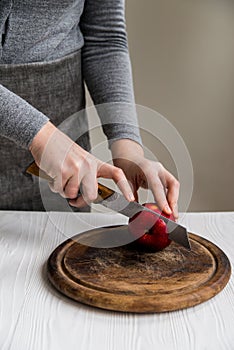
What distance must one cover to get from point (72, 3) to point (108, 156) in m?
0.38

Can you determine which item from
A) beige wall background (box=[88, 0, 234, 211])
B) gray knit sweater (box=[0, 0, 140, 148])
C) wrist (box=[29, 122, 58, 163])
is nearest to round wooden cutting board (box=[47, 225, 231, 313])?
wrist (box=[29, 122, 58, 163])

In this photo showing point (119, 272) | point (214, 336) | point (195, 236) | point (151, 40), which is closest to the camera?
point (214, 336)

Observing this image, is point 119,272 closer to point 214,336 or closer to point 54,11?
point 214,336

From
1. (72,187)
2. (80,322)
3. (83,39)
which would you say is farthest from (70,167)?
(83,39)

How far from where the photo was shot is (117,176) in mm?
1022

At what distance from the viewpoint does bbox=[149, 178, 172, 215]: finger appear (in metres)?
1.04

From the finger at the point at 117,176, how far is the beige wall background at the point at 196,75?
1129mm

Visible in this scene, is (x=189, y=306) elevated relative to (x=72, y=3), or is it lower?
lower

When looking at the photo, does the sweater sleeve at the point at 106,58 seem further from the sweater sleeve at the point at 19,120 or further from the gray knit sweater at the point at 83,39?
→ the sweater sleeve at the point at 19,120

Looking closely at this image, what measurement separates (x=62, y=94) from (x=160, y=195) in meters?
0.44

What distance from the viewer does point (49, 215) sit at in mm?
1226

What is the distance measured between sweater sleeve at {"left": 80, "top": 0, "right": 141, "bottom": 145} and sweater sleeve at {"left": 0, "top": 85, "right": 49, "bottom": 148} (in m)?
0.26

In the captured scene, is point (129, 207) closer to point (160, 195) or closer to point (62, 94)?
point (160, 195)

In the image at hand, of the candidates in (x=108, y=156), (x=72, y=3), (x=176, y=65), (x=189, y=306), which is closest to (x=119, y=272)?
(x=189, y=306)
